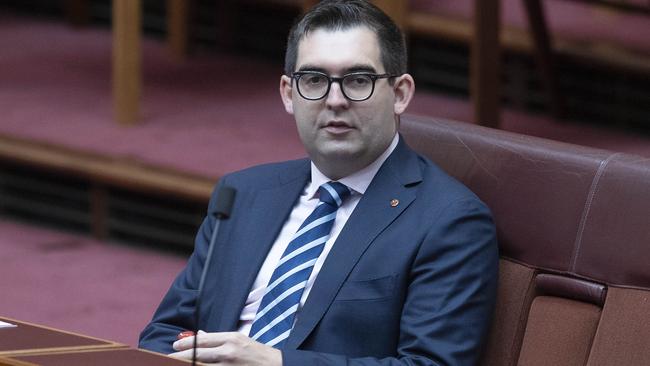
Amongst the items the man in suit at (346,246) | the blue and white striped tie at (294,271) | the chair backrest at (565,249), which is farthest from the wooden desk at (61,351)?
the chair backrest at (565,249)

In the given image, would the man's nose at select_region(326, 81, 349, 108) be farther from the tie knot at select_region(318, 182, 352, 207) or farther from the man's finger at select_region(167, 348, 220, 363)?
the man's finger at select_region(167, 348, 220, 363)

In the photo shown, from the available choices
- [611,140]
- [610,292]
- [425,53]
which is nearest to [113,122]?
[425,53]

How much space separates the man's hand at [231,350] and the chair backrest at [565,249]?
332 millimetres

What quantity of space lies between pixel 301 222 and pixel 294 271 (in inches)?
3.9

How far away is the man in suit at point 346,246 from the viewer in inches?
71.7

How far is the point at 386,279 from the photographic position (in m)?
1.87

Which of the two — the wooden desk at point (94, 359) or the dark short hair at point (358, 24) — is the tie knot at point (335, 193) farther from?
the wooden desk at point (94, 359)

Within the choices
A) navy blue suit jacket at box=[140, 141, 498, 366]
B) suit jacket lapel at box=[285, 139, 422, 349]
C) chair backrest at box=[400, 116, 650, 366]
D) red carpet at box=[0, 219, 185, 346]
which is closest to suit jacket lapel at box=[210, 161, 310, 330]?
navy blue suit jacket at box=[140, 141, 498, 366]

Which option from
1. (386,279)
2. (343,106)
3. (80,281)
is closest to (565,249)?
(386,279)

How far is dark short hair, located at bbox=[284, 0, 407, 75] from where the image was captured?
1.93m

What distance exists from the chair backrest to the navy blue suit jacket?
0.08 meters

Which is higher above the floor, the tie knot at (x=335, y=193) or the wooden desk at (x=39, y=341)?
the tie knot at (x=335, y=193)

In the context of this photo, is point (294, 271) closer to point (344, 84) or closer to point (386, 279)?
point (386, 279)

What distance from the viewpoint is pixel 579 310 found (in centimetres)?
189
